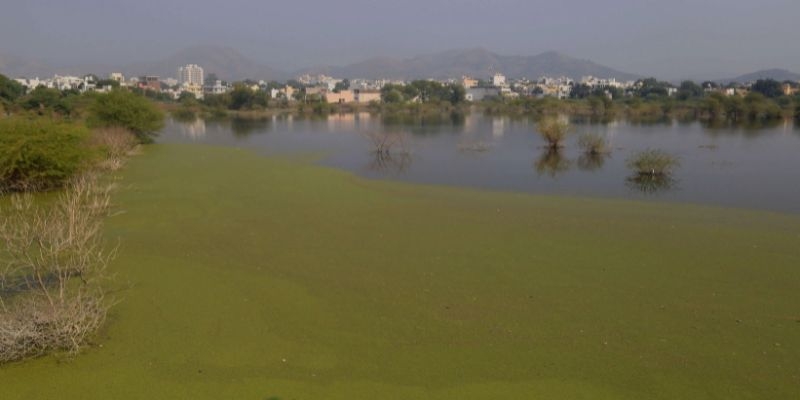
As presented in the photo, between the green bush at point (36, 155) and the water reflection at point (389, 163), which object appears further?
A: the water reflection at point (389, 163)

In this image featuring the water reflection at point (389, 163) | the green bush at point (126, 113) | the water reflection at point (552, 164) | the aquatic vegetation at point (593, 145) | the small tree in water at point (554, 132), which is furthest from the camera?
the green bush at point (126, 113)

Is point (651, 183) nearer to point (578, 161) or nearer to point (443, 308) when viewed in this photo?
point (578, 161)

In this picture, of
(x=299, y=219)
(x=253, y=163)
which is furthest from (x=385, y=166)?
(x=299, y=219)

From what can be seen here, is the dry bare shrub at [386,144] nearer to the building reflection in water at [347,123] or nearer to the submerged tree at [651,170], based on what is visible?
the submerged tree at [651,170]

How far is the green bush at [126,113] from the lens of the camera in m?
33.4

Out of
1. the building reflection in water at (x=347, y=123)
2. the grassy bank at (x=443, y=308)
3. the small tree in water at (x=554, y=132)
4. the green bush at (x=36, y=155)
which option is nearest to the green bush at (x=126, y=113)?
the green bush at (x=36, y=155)

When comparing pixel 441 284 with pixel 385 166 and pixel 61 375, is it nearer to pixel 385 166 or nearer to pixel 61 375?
pixel 61 375

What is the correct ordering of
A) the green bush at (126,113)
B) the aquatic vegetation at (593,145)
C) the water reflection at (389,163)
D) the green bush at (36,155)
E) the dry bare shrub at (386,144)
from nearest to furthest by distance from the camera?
1. the green bush at (36,155)
2. the water reflection at (389,163)
3. the aquatic vegetation at (593,145)
4. the dry bare shrub at (386,144)
5. the green bush at (126,113)

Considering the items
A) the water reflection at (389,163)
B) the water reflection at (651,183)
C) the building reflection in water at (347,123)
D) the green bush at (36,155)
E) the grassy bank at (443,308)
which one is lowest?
the grassy bank at (443,308)

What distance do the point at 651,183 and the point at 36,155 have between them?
1924 centimetres

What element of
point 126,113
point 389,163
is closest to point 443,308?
point 389,163

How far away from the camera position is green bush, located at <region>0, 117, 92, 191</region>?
16.6 metres

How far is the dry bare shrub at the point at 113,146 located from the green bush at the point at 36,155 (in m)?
3.13

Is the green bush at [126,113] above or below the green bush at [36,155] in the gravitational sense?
above
